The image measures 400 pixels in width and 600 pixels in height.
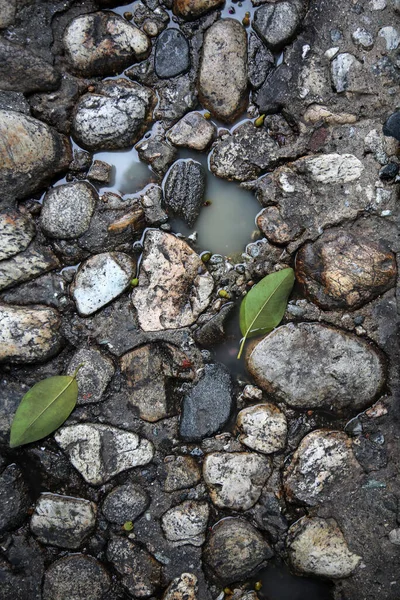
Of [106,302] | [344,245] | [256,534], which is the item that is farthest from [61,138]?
[256,534]

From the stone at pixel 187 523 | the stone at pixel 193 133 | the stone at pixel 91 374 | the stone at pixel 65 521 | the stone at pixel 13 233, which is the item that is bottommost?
the stone at pixel 65 521

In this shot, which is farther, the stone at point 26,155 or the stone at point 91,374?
the stone at point 91,374

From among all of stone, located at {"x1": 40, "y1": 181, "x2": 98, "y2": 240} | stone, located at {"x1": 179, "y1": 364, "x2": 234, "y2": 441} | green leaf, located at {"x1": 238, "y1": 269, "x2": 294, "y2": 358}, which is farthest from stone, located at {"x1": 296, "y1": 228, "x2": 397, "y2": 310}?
stone, located at {"x1": 40, "y1": 181, "x2": 98, "y2": 240}

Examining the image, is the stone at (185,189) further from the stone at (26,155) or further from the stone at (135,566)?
the stone at (135,566)

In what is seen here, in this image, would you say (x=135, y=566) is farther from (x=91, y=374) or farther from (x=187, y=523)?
(x=91, y=374)

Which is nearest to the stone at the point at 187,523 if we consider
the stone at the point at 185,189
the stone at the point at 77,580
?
the stone at the point at 77,580

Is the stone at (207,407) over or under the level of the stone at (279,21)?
under

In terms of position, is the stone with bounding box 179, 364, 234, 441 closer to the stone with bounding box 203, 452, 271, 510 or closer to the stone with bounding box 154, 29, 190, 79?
the stone with bounding box 203, 452, 271, 510
